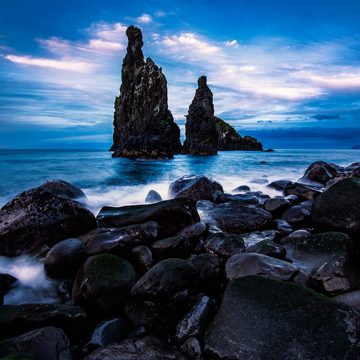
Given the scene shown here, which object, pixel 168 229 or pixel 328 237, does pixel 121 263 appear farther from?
pixel 328 237

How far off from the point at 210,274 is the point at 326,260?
162 cm

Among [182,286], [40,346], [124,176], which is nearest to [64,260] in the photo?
[40,346]

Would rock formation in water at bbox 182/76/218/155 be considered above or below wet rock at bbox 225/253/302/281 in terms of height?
above

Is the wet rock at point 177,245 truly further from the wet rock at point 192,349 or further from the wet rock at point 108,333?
the wet rock at point 192,349

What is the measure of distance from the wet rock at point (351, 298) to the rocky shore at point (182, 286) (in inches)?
0.7

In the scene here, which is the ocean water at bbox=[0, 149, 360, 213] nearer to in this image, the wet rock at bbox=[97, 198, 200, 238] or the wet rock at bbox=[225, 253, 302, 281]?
the wet rock at bbox=[97, 198, 200, 238]

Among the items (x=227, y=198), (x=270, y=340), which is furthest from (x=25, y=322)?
(x=227, y=198)

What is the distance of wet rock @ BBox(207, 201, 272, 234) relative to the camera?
7.12 m

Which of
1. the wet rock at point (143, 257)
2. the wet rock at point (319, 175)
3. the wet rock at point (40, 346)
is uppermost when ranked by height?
the wet rock at point (319, 175)

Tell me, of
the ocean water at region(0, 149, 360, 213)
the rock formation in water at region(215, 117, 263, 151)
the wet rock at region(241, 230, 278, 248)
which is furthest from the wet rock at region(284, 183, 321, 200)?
the rock formation in water at region(215, 117, 263, 151)

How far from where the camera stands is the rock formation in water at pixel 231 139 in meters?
115

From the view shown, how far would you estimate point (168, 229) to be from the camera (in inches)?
257

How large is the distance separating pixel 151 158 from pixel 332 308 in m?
52.0

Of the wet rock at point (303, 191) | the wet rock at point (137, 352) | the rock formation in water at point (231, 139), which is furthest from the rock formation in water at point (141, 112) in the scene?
the wet rock at point (137, 352)
